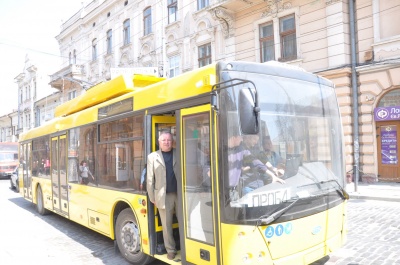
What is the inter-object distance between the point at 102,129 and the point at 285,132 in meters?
3.40

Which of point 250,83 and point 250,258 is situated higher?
point 250,83

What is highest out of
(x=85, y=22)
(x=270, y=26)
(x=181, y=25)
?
(x=85, y=22)

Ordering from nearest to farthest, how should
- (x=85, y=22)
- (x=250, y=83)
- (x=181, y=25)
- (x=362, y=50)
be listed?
1. (x=250, y=83)
2. (x=362, y=50)
3. (x=181, y=25)
4. (x=85, y=22)

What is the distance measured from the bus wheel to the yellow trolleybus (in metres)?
0.02

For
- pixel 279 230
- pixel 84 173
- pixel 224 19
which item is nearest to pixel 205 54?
pixel 224 19

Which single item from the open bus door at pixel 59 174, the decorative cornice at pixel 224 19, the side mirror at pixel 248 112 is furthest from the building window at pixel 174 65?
the side mirror at pixel 248 112

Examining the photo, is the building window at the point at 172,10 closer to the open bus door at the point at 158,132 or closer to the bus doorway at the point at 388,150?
the bus doorway at the point at 388,150

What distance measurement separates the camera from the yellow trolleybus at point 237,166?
3.38 m

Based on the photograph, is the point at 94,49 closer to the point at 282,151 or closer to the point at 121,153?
the point at 121,153

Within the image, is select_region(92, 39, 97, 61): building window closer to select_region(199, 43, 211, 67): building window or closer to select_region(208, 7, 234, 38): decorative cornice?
select_region(199, 43, 211, 67): building window

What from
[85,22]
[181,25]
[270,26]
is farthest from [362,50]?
[85,22]

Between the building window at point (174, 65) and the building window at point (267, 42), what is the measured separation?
6087 millimetres

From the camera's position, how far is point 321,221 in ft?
12.8

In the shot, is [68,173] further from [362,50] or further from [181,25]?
[181,25]
